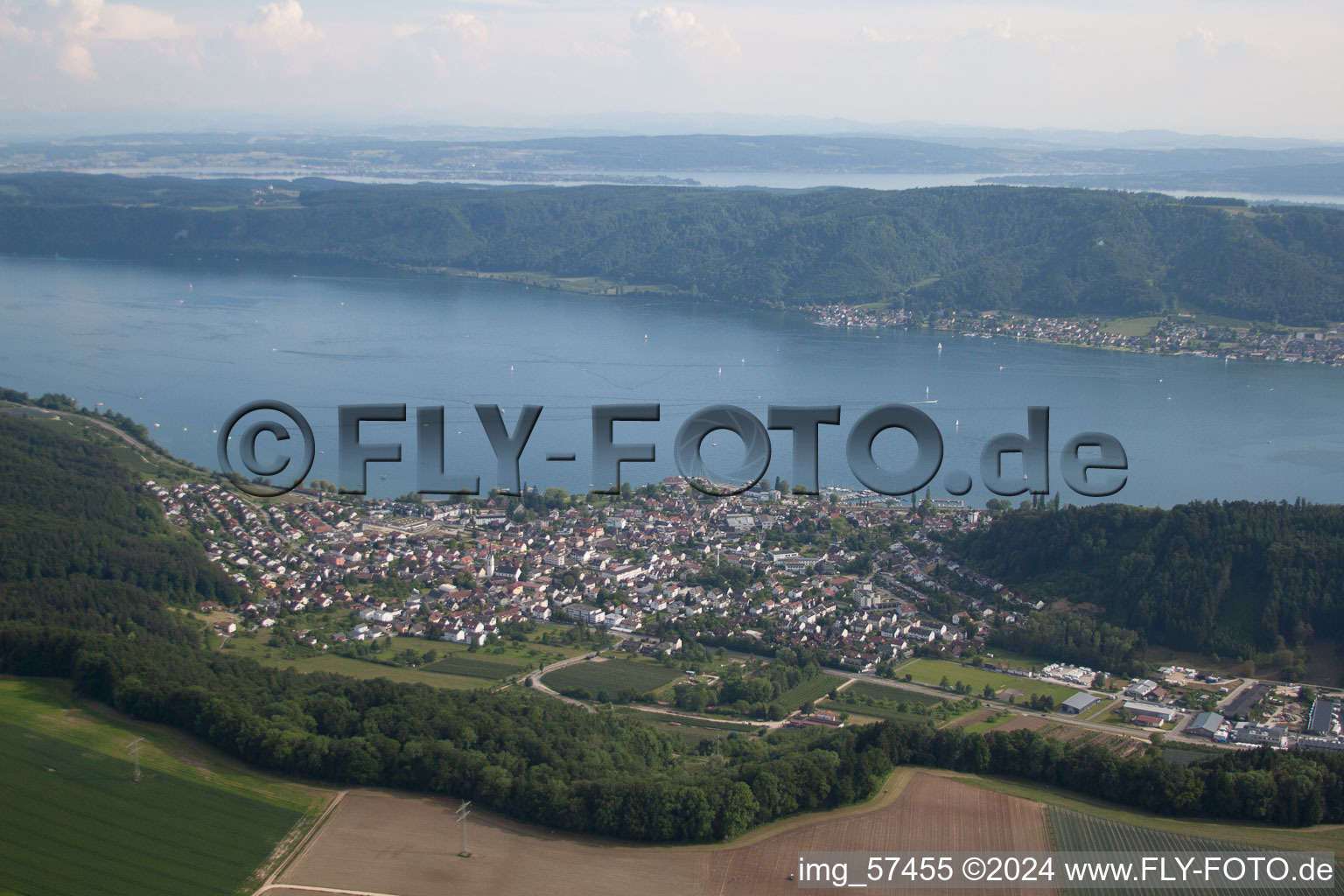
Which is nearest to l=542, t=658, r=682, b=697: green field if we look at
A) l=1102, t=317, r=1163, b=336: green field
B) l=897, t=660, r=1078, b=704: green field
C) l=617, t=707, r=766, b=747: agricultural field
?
l=617, t=707, r=766, b=747: agricultural field

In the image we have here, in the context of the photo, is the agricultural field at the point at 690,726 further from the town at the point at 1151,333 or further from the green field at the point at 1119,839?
the town at the point at 1151,333

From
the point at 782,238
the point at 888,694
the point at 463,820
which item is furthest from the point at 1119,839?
the point at 782,238

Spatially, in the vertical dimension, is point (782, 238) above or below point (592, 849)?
above

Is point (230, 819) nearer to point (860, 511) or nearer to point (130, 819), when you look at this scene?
point (130, 819)

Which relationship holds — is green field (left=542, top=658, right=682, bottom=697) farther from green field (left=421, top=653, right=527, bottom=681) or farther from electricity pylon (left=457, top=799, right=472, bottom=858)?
electricity pylon (left=457, top=799, right=472, bottom=858)

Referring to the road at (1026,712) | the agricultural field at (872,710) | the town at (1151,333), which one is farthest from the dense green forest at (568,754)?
the town at (1151,333)

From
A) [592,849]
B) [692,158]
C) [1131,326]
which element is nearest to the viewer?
[592,849]

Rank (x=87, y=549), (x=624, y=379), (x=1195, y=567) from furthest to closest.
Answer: (x=624, y=379) < (x=87, y=549) < (x=1195, y=567)

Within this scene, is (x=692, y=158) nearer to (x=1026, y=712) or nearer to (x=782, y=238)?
(x=782, y=238)
